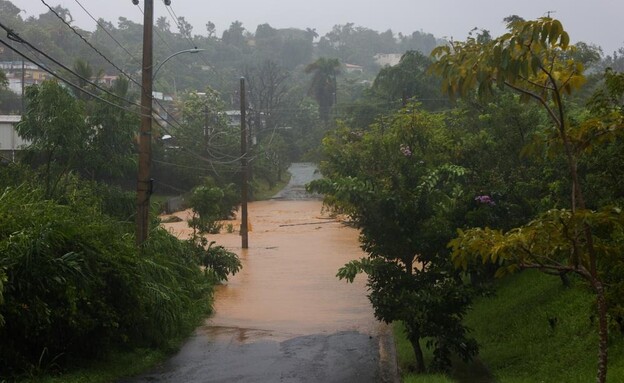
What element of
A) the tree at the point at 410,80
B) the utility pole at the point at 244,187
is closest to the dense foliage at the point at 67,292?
the utility pole at the point at 244,187

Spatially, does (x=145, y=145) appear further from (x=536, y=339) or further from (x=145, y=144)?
(x=536, y=339)

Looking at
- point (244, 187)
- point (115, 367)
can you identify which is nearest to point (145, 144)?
point (115, 367)

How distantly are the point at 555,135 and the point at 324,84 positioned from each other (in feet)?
295

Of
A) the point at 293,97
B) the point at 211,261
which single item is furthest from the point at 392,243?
the point at 293,97

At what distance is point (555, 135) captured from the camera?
7.88 m

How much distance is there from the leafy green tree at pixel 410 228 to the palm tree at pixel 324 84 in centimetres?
7945

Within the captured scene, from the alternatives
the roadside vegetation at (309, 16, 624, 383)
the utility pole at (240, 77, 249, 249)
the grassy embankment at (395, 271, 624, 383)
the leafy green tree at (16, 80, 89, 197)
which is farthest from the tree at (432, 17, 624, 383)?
the utility pole at (240, 77, 249, 249)

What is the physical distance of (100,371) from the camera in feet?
42.8

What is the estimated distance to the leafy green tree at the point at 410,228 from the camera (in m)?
12.8

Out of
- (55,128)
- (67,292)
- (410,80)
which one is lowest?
(67,292)

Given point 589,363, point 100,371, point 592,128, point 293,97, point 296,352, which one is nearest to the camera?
point 592,128

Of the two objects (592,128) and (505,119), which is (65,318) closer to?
(592,128)

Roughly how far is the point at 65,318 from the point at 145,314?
9.89 feet

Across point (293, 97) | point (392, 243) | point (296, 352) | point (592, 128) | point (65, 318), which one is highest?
point (293, 97)
